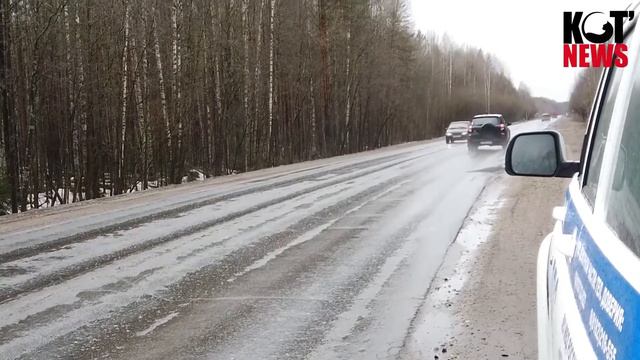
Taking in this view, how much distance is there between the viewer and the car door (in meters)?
1.04

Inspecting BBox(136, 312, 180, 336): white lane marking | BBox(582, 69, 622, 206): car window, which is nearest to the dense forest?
BBox(136, 312, 180, 336): white lane marking

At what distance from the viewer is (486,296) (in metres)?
5.42

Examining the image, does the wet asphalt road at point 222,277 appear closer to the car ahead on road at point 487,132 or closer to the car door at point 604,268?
the car door at point 604,268

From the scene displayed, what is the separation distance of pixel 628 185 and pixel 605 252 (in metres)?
0.16

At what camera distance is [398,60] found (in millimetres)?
50875

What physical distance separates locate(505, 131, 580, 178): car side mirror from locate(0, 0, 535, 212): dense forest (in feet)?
44.5

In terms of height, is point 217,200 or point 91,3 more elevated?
point 91,3

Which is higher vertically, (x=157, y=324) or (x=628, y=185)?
(x=628, y=185)

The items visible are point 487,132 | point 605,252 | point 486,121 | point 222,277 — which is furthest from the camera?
point 486,121

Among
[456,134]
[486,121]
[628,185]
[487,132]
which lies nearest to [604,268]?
[628,185]

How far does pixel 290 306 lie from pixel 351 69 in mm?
36344

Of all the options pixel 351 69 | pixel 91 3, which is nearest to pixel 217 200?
pixel 91 3

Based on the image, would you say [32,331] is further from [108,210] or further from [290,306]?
[108,210]

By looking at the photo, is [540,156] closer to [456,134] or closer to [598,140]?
[598,140]
